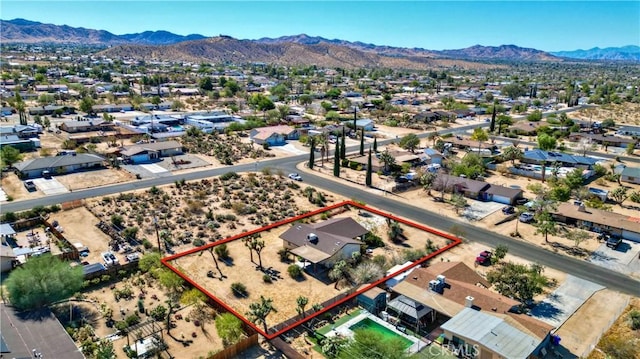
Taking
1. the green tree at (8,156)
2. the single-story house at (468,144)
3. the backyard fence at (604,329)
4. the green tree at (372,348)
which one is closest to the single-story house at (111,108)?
the green tree at (8,156)

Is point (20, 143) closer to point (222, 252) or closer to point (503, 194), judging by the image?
point (222, 252)

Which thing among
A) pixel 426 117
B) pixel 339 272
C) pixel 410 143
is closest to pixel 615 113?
pixel 426 117

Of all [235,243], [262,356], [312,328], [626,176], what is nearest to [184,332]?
[262,356]

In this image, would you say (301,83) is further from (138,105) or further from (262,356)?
(262,356)

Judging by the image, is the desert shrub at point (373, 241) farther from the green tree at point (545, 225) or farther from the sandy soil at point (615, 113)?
the sandy soil at point (615, 113)

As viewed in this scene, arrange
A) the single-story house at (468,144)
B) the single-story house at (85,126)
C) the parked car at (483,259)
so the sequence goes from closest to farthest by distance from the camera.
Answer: the parked car at (483,259) < the single-story house at (468,144) < the single-story house at (85,126)
